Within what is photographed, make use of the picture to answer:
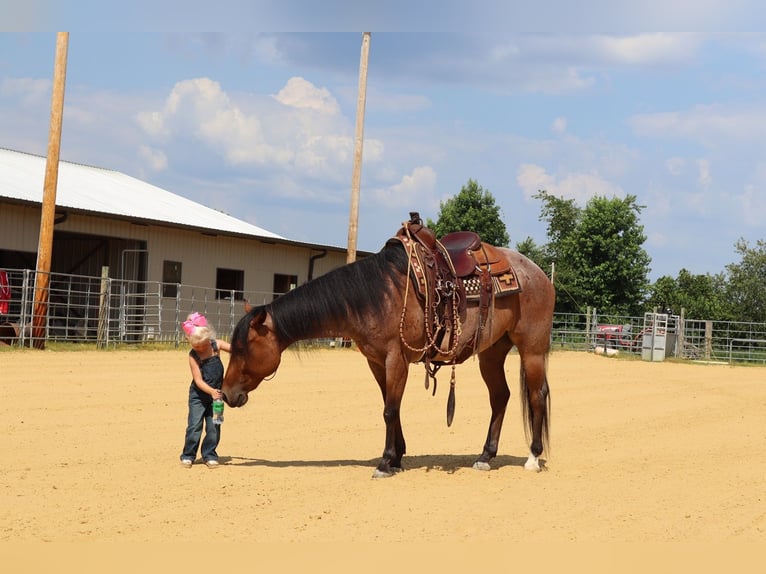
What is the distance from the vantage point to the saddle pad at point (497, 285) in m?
7.39

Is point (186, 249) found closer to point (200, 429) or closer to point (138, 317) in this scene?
point (138, 317)

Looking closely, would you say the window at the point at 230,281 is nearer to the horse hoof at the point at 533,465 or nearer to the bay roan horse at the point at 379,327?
the bay roan horse at the point at 379,327

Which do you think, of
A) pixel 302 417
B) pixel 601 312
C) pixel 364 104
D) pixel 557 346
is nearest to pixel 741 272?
A: pixel 601 312

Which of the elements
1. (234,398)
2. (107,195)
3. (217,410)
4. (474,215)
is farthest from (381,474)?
(474,215)

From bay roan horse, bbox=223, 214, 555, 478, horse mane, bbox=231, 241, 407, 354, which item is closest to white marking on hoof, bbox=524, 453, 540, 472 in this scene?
bay roan horse, bbox=223, 214, 555, 478

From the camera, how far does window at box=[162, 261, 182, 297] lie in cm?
2527

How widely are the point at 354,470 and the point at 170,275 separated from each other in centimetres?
1922

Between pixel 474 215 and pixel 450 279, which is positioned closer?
pixel 450 279

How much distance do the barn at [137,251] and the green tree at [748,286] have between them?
24.1m

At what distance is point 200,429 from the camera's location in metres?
7.33

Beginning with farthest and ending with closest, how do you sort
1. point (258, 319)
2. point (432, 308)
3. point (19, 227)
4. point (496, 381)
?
1. point (19, 227)
2. point (496, 381)
3. point (432, 308)
4. point (258, 319)

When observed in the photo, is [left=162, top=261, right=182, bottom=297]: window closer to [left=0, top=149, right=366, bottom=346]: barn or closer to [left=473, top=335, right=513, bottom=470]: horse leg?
[left=0, top=149, right=366, bottom=346]: barn

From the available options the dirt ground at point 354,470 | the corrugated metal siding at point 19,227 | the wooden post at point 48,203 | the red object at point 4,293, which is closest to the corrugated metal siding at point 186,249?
the corrugated metal siding at point 19,227

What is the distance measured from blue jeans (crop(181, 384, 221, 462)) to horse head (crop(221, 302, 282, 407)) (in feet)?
1.23
